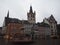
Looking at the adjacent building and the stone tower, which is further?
the stone tower

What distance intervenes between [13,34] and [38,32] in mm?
18763

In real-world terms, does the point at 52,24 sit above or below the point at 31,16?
below

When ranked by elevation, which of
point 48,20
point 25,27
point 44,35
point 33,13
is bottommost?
point 44,35

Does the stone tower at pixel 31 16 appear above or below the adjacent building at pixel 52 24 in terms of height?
above

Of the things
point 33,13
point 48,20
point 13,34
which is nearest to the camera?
point 13,34

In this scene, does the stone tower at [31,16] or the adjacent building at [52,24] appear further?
the stone tower at [31,16]

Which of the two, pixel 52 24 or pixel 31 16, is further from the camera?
pixel 31 16

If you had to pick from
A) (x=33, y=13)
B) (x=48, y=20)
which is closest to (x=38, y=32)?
(x=48, y=20)

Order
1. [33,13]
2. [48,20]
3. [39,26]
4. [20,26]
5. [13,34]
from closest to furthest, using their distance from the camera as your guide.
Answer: [13,34] < [20,26] < [39,26] < [48,20] < [33,13]

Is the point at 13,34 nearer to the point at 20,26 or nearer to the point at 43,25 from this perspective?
the point at 20,26

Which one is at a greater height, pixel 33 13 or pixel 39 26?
pixel 33 13

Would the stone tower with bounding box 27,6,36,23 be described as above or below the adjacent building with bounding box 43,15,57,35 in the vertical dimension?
above

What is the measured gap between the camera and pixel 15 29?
72312mm

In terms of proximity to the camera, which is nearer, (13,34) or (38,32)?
(13,34)
